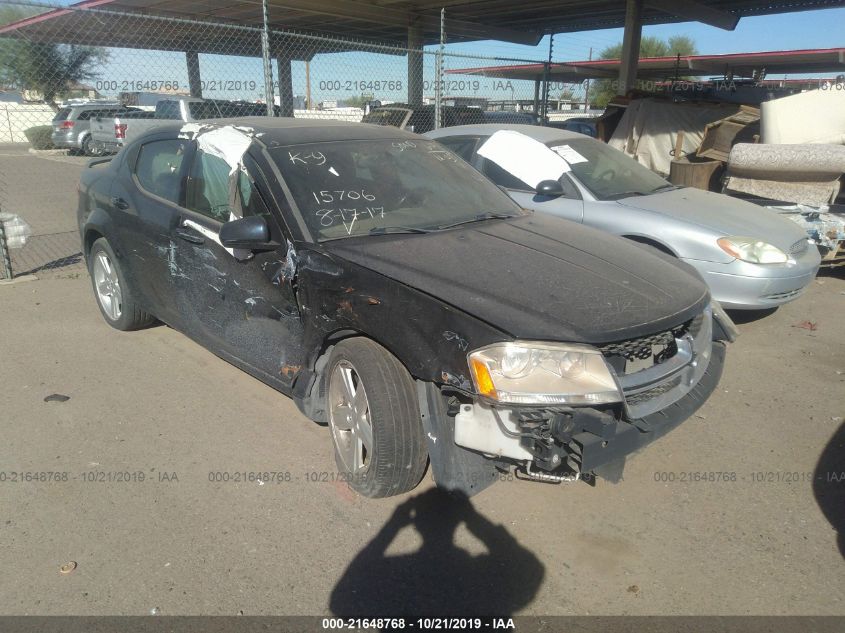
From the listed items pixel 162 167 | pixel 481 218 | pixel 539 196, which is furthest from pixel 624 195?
pixel 162 167

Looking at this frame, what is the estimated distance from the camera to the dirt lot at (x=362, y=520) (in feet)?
8.35

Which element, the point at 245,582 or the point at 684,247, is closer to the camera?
the point at 245,582

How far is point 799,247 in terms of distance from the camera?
5.31m

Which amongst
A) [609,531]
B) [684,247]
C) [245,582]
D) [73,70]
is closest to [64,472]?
[245,582]

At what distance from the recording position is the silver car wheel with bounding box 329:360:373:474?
3006mm

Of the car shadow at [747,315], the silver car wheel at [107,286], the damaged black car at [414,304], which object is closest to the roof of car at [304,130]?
the damaged black car at [414,304]

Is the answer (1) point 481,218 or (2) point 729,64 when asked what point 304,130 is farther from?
(2) point 729,64

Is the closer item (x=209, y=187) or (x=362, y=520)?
(x=362, y=520)

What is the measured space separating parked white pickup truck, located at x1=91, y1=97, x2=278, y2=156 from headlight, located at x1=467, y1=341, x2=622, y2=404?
1133 cm

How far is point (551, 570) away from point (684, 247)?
10.8ft

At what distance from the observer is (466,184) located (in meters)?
4.07

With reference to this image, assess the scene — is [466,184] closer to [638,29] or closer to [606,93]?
[638,29]

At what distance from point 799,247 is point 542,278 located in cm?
355

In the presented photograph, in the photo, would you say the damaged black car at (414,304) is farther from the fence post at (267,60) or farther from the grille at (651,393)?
the fence post at (267,60)
